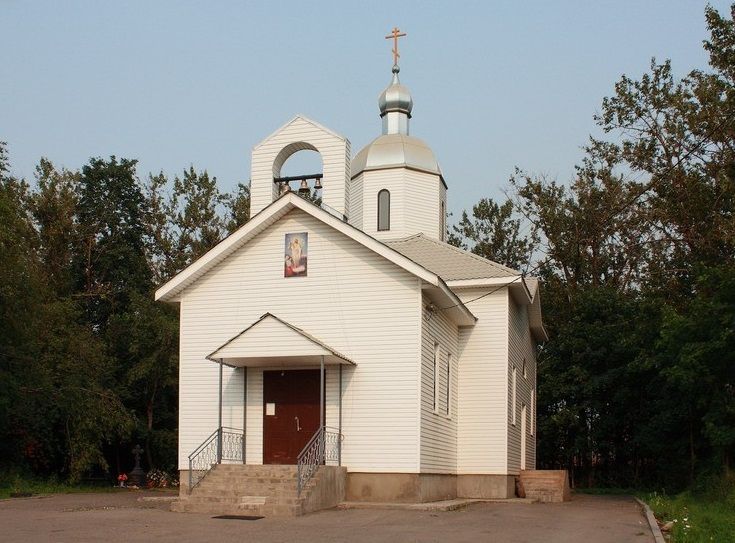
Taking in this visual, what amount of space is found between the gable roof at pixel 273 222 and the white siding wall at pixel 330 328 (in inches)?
9.9

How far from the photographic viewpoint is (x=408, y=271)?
66.9ft

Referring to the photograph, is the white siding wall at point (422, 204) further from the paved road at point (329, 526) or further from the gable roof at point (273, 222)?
the paved road at point (329, 526)

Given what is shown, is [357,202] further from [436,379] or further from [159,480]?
[159,480]

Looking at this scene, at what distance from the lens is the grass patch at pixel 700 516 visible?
13000mm

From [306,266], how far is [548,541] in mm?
9801

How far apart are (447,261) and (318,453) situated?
301 inches

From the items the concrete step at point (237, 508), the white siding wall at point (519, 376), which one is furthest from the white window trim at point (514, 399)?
the concrete step at point (237, 508)

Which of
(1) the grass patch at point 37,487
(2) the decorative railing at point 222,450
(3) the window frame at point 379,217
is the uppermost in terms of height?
(3) the window frame at point 379,217

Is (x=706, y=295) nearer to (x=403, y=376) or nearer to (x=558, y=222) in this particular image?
(x=403, y=376)

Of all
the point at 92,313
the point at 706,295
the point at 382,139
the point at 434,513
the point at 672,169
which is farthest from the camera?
the point at 92,313

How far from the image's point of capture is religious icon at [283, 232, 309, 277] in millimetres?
21359

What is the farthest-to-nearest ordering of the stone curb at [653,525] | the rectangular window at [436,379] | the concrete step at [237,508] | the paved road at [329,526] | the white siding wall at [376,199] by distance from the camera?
the white siding wall at [376,199]
the rectangular window at [436,379]
the concrete step at [237,508]
the stone curb at [653,525]
the paved road at [329,526]

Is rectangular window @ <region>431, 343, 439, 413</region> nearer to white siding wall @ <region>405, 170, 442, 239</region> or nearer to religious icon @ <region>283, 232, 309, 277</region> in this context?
religious icon @ <region>283, 232, 309, 277</region>

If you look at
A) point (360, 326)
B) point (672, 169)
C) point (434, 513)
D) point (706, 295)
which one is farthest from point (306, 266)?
point (672, 169)
